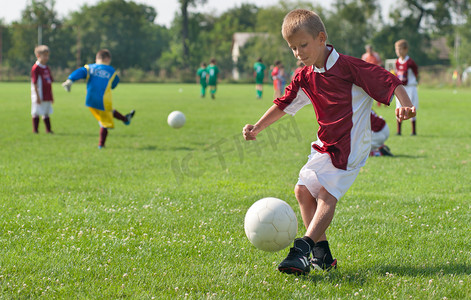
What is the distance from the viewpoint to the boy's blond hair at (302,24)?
144 inches

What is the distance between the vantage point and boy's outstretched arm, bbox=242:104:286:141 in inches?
163

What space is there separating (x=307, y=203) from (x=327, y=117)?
2.16ft

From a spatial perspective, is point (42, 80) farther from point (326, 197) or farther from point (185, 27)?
point (185, 27)

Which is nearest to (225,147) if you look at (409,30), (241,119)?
(241,119)

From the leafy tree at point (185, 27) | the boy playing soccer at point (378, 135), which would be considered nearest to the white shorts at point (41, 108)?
the boy playing soccer at point (378, 135)

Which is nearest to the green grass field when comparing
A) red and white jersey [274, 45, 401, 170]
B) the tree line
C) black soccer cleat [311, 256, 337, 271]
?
black soccer cleat [311, 256, 337, 271]

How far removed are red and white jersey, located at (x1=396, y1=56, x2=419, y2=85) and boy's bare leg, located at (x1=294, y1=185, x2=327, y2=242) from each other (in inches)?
410

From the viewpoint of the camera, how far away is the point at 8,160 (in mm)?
9234

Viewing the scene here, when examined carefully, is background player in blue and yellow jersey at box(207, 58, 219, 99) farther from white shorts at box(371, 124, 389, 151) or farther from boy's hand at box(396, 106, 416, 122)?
boy's hand at box(396, 106, 416, 122)

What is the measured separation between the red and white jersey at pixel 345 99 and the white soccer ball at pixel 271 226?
21.2 inches

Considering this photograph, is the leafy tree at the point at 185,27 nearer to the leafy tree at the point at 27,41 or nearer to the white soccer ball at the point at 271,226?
the leafy tree at the point at 27,41

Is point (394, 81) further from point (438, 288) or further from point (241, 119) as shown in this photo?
point (241, 119)

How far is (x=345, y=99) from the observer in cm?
390

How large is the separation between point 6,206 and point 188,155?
4.73m
